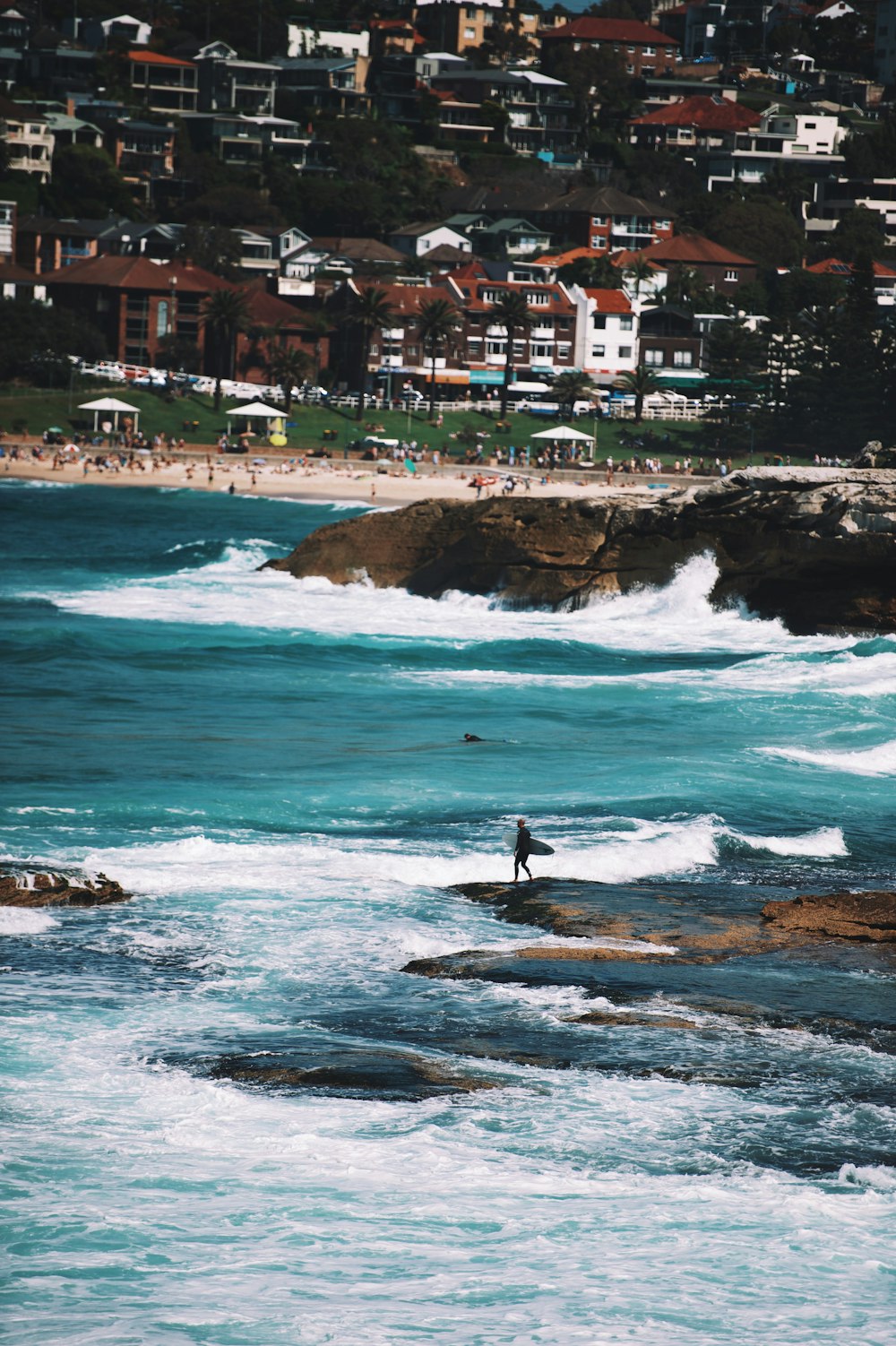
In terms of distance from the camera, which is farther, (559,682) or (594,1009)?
(559,682)

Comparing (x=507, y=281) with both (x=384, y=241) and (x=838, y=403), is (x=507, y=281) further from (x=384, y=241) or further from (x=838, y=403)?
(x=838, y=403)

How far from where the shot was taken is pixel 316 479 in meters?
85.7

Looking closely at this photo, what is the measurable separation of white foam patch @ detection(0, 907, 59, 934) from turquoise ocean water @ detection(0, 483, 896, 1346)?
0.18 ft

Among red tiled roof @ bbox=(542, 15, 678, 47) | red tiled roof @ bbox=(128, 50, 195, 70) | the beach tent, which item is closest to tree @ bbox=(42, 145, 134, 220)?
red tiled roof @ bbox=(128, 50, 195, 70)

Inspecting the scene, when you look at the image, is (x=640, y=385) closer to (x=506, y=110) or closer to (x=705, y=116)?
(x=705, y=116)

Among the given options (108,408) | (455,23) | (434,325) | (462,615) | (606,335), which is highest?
(455,23)

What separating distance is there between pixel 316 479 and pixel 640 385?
28.9 metres

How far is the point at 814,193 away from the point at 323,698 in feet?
468

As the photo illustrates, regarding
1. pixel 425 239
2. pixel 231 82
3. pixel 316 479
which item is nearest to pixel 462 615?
pixel 316 479

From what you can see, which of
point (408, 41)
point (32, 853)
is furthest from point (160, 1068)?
point (408, 41)

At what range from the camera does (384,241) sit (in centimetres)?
13938

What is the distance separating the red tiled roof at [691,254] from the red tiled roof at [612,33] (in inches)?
2664

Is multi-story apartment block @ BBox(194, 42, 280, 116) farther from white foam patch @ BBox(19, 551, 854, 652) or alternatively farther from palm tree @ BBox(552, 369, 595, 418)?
white foam patch @ BBox(19, 551, 854, 652)

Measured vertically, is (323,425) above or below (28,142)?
below
